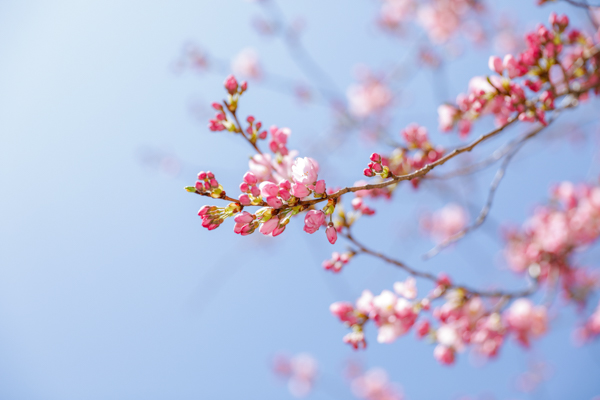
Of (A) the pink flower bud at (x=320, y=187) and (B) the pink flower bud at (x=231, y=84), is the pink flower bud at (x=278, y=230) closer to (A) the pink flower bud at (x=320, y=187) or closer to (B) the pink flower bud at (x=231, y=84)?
(A) the pink flower bud at (x=320, y=187)

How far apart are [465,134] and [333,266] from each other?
1.47m

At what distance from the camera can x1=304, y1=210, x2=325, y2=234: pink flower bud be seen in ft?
3.85

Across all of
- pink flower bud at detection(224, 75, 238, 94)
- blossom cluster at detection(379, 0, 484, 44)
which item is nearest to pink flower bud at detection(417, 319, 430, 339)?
pink flower bud at detection(224, 75, 238, 94)

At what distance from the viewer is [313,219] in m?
1.18

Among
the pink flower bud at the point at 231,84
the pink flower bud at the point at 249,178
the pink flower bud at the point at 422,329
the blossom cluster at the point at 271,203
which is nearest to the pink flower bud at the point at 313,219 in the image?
the blossom cluster at the point at 271,203

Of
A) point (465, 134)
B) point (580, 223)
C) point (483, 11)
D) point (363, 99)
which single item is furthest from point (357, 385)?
point (483, 11)

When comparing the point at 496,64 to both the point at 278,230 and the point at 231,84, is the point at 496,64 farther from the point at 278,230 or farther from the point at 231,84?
the point at 278,230

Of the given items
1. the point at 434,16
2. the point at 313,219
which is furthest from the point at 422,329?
the point at 434,16

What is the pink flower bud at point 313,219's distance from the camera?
1173 mm

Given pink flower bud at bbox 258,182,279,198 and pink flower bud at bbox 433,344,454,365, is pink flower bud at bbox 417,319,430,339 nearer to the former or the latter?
pink flower bud at bbox 433,344,454,365

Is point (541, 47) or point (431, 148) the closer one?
point (541, 47)

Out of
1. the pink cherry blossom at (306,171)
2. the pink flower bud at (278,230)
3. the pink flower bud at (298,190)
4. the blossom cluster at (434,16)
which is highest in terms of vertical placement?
the blossom cluster at (434,16)

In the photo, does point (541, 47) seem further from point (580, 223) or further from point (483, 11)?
point (483, 11)

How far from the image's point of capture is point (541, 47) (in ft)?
5.77
